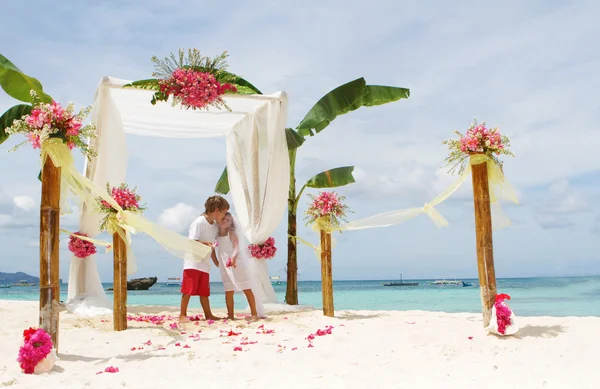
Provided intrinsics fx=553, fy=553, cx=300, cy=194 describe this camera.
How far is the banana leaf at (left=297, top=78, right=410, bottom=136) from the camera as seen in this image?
31.7ft

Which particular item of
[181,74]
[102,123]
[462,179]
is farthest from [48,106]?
[462,179]

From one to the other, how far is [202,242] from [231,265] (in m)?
0.51

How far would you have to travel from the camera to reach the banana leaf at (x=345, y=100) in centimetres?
966

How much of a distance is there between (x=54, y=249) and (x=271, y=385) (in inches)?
103

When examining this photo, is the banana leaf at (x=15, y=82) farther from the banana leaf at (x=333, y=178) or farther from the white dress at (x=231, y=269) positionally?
the banana leaf at (x=333, y=178)

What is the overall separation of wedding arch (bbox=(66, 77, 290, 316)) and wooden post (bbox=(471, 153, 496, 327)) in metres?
3.38

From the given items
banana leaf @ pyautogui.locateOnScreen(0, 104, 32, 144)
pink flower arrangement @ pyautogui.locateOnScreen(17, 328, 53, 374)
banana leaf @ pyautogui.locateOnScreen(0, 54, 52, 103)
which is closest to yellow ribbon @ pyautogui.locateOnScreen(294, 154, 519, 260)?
pink flower arrangement @ pyautogui.locateOnScreen(17, 328, 53, 374)

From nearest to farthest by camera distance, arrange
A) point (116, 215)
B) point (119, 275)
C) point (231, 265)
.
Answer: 1. point (116, 215)
2. point (119, 275)
3. point (231, 265)

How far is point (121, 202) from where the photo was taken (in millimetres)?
6734

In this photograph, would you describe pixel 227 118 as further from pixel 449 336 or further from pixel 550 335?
pixel 550 335

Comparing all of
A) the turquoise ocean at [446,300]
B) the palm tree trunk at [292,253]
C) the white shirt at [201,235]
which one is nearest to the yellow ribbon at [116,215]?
the white shirt at [201,235]

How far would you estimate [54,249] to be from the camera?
5.40 m

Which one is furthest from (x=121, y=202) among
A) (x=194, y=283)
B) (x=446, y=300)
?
(x=446, y=300)

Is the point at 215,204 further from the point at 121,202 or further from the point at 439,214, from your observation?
the point at 439,214
